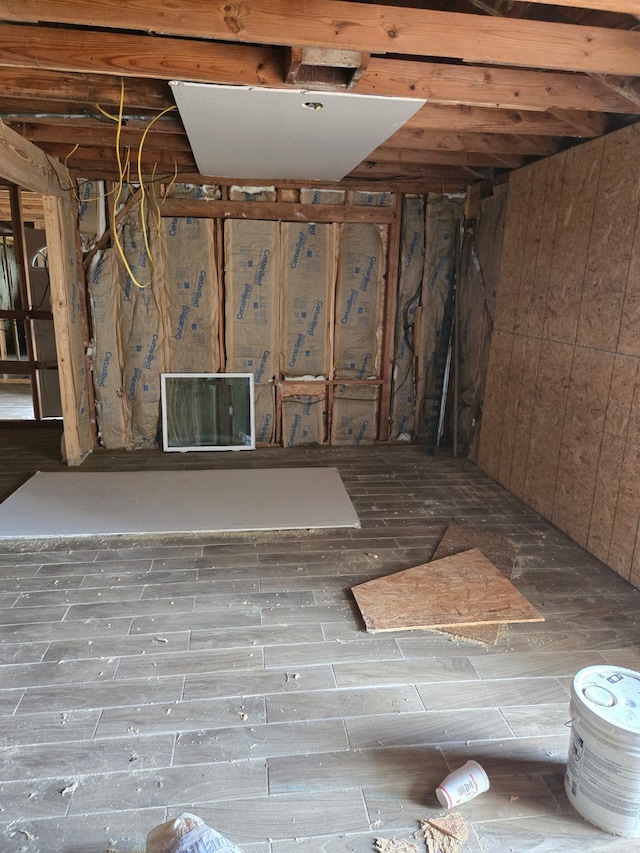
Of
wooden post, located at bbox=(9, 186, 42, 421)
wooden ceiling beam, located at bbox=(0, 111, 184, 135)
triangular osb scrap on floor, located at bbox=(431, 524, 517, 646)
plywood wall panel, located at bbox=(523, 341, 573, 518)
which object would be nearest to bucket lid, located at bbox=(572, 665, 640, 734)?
triangular osb scrap on floor, located at bbox=(431, 524, 517, 646)

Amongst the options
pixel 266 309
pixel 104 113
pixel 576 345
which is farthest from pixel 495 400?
pixel 104 113

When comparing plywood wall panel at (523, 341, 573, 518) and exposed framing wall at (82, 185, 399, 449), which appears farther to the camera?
exposed framing wall at (82, 185, 399, 449)

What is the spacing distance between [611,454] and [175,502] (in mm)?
2837

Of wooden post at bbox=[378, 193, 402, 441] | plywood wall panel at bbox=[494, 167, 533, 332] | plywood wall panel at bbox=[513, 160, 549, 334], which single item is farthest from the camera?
wooden post at bbox=[378, 193, 402, 441]

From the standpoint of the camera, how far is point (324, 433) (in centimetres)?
553

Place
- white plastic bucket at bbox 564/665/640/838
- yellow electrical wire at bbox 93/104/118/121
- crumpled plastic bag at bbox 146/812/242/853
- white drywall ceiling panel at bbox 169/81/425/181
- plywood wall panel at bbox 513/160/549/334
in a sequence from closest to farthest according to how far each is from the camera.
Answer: crumpled plastic bag at bbox 146/812/242/853
white plastic bucket at bbox 564/665/640/838
white drywall ceiling panel at bbox 169/81/425/181
yellow electrical wire at bbox 93/104/118/121
plywood wall panel at bbox 513/160/549/334

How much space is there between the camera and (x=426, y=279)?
531 cm

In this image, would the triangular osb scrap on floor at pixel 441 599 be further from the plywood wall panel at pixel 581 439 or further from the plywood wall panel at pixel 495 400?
the plywood wall panel at pixel 495 400

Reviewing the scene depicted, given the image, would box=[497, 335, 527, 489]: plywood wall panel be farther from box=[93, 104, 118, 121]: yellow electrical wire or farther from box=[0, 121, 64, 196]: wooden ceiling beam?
box=[0, 121, 64, 196]: wooden ceiling beam

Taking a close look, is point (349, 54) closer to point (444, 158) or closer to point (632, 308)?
point (632, 308)

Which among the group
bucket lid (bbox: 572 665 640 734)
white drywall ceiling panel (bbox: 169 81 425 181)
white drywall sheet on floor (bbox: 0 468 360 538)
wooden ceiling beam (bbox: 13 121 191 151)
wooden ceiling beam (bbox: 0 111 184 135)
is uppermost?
wooden ceiling beam (bbox: 13 121 191 151)

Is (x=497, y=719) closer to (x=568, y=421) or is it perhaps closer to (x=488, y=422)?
(x=568, y=421)

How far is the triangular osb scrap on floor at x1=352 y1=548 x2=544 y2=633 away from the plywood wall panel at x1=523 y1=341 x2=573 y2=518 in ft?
3.30

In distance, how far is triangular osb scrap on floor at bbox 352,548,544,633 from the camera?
8.34 feet
